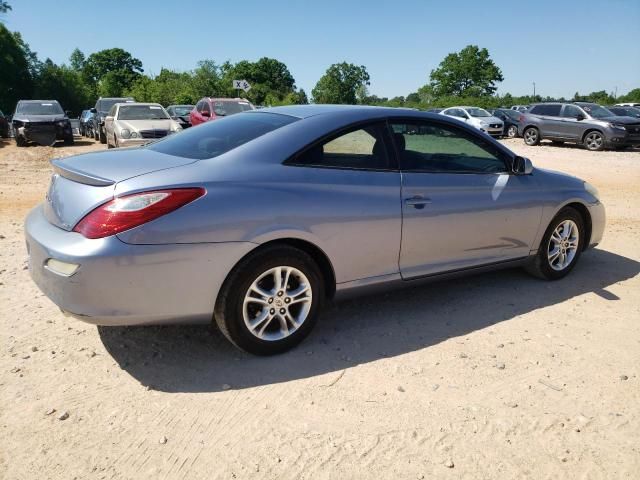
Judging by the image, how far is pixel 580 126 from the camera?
1903 centimetres

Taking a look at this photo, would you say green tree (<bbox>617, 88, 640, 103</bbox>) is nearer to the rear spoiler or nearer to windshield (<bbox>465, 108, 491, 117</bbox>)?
windshield (<bbox>465, 108, 491, 117</bbox>)

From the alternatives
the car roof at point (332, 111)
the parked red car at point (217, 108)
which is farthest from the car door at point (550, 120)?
the car roof at point (332, 111)

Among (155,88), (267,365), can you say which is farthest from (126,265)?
(155,88)

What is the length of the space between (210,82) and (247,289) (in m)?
48.9

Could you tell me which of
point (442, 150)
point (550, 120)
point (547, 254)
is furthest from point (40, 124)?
point (550, 120)

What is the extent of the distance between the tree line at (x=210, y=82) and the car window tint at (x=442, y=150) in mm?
45259

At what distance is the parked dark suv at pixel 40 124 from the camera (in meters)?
18.2

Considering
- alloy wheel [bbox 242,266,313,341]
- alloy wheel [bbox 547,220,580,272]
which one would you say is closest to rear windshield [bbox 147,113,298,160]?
alloy wheel [bbox 242,266,313,341]

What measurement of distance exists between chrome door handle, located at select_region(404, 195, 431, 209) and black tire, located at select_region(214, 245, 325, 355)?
847mm

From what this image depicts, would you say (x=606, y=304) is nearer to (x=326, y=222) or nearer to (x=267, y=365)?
(x=326, y=222)

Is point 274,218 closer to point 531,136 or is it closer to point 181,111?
point 531,136

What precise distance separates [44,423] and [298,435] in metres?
1.27

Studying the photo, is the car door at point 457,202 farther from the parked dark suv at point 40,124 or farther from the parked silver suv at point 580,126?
the parked dark suv at point 40,124

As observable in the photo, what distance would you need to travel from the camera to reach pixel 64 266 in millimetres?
2762
